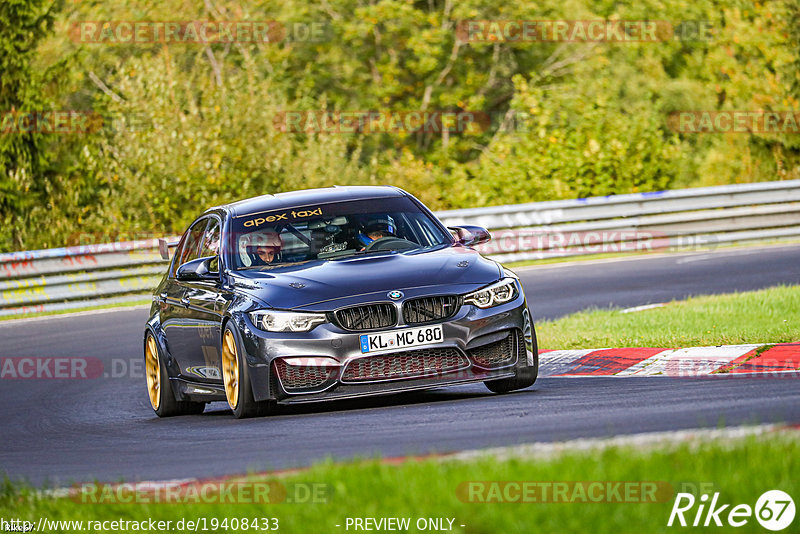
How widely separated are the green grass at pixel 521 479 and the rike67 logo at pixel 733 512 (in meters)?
0.04

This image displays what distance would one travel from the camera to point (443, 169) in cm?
4200

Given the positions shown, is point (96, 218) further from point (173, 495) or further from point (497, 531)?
point (497, 531)

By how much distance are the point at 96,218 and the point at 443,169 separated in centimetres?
1840

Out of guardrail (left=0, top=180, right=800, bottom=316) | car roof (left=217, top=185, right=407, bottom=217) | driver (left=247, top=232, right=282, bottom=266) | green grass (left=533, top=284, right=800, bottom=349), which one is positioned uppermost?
car roof (left=217, top=185, right=407, bottom=217)

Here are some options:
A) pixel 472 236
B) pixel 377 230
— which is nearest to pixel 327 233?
pixel 377 230

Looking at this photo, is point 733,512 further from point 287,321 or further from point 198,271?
point 198,271

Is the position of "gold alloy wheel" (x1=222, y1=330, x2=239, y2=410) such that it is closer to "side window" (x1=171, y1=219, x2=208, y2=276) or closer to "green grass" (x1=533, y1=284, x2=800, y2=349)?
"side window" (x1=171, y1=219, x2=208, y2=276)

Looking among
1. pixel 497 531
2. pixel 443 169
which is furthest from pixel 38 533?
pixel 443 169

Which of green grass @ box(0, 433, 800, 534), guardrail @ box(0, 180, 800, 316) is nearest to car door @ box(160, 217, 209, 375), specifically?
green grass @ box(0, 433, 800, 534)

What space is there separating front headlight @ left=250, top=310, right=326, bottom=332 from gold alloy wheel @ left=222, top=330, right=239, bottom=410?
38cm

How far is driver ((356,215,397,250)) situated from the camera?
10.0m

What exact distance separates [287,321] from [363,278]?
60 centimetres

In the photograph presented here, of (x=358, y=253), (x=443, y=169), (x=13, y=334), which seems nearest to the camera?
(x=358, y=253)

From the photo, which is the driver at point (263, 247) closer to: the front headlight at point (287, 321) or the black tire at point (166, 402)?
the front headlight at point (287, 321)
